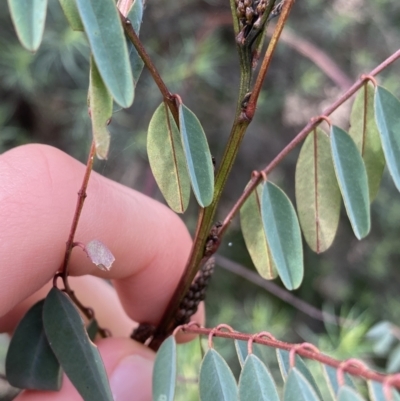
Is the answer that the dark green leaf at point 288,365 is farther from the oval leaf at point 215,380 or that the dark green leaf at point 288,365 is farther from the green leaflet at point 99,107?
the green leaflet at point 99,107

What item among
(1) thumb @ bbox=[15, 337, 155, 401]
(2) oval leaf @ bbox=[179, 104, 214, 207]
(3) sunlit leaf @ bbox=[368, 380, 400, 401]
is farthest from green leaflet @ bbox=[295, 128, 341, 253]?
(1) thumb @ bbox=[15, 337, 155, 401]

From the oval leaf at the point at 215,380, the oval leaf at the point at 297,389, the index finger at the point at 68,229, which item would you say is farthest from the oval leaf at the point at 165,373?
the index finger at the point at 68,229

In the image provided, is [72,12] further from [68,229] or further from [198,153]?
[68,229]

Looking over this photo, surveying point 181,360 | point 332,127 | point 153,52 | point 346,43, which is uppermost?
point 346,43

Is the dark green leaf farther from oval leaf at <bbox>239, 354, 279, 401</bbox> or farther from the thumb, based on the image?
the thumb

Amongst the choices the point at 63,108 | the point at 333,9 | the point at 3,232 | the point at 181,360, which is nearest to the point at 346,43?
the point at 333,9

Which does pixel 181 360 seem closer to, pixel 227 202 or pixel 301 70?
pixel 227 202

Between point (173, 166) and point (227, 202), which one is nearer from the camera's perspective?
point (173, 166)
